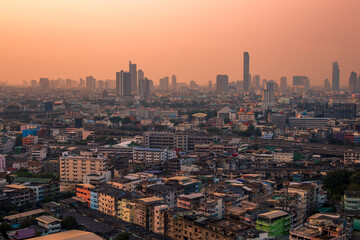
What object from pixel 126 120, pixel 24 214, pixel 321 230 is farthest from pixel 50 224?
pixel 126 120

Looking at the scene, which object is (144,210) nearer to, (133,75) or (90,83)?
(133,75)

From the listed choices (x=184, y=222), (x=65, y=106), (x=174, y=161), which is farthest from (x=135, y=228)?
(x=65, y=106)

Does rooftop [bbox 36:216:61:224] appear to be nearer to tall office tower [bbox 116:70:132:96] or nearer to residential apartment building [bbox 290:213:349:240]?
residential apartment building [bbox 290:213:349:240]

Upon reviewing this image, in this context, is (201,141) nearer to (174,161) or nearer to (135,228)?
(174,161)

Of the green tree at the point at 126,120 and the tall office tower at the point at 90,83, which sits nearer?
the green tree at the point at 126,120

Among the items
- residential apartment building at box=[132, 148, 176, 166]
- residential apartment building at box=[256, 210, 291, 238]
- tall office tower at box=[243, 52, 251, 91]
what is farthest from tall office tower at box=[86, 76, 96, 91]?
residential apartment building at box=[256, 210, 291, 238]

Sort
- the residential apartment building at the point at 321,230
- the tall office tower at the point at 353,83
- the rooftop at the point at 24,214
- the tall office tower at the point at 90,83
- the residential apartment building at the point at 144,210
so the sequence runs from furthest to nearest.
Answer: the tall office tower at the point at 90,83
the tall office tower at the point at 353,83
the rooftop at the point at 24,214
the residential apartment building at the point at 144,210
the residential apartment building at the point at 321,230

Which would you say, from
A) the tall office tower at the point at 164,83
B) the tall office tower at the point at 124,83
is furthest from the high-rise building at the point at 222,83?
the tall office tower at the point at 164,83

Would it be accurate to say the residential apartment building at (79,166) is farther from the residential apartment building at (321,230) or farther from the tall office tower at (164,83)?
the tall office tower at (164,83)
